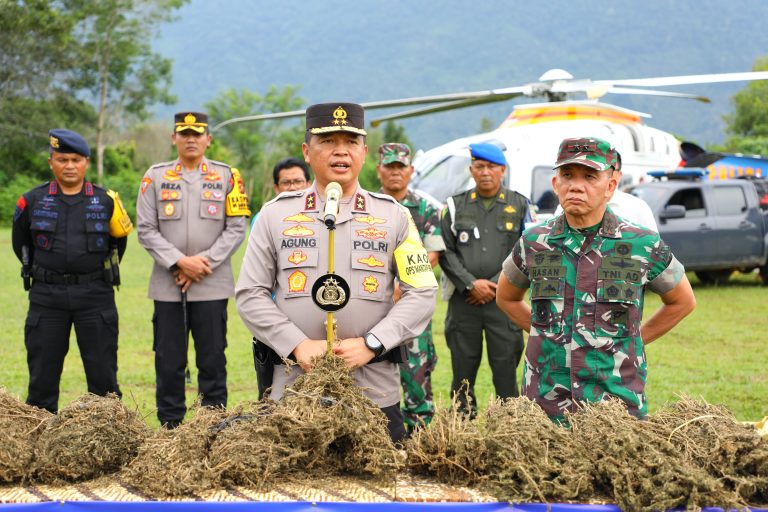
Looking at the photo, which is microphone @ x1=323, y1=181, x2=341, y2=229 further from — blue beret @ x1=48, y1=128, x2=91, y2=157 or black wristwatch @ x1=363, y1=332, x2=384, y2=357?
blue beret @ x1=48, y1=128, x2=91, y2=157

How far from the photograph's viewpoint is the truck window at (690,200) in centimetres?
1470

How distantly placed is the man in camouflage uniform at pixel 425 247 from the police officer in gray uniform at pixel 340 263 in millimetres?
2169

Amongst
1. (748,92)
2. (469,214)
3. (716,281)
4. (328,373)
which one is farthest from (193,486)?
(748,92)

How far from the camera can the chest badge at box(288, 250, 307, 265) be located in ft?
10.5

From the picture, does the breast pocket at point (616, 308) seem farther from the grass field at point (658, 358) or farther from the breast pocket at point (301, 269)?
the grass field at point (658, 358)

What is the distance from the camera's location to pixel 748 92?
6444 cm

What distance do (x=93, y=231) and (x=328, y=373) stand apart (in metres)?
3.14

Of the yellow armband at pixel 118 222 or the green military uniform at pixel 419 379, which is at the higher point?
the yellow armband at pixel 118 222

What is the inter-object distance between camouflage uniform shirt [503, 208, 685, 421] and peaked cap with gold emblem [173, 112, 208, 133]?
3040 millimetres

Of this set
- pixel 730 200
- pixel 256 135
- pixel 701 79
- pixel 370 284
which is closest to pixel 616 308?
pixel 370 284

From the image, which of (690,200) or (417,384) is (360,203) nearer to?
(417,384)

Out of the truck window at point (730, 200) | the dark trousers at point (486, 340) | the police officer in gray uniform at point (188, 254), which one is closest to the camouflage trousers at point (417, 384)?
the dark trousers at point (486, 340)

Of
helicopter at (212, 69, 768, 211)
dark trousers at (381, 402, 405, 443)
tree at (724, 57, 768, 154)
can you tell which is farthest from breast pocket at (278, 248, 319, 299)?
tree at (724, 57, 768, 154)

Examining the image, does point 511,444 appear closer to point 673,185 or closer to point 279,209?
point 279,209
